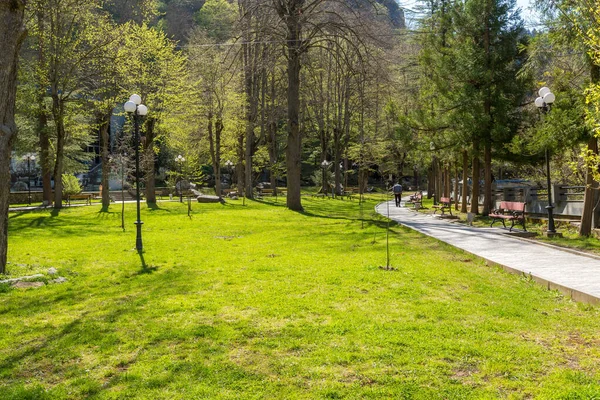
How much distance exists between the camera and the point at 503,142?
20578 millimetres

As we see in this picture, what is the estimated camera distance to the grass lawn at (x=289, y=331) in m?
3.98

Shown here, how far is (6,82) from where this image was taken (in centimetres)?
757

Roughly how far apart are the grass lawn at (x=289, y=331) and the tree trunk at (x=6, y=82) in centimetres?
141

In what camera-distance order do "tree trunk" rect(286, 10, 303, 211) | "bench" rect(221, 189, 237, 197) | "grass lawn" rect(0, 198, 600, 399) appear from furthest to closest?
"bench" rect(221, 189, 237, 197) → "tree trunk" rect(286, 10, 303, 211) → "grass lawn" rect(0, 198, 600, 399)

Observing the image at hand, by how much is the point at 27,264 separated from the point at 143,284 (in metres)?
3.01

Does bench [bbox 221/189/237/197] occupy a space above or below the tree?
below

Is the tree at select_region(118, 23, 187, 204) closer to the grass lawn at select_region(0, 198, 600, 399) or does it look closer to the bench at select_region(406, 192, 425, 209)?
the bench at select_region(406, 192, 425, 209)

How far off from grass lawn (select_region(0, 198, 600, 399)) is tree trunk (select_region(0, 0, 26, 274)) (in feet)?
4.62

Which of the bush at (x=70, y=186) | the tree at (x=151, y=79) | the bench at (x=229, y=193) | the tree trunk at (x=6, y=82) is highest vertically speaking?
the tree at (x=151, y=79)

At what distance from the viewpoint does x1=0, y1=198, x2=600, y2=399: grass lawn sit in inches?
157

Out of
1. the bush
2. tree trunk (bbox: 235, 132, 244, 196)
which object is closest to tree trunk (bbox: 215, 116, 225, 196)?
tree trunk (bbox: 235, 132, 244, 196)

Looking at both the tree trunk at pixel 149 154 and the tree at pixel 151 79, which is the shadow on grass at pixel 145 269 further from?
the tree trunk at pixel 149 154

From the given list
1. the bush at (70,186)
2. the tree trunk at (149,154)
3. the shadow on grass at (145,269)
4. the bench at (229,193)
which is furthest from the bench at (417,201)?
the bush at (70,186)

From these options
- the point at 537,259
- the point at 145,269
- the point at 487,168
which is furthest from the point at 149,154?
the point at 537,259
